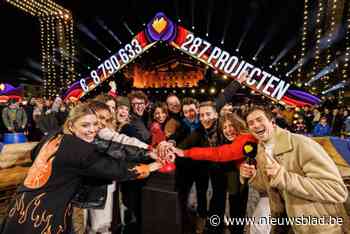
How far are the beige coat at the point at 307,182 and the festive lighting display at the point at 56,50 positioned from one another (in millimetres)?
18228

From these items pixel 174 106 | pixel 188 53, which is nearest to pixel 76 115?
pixel 174 106

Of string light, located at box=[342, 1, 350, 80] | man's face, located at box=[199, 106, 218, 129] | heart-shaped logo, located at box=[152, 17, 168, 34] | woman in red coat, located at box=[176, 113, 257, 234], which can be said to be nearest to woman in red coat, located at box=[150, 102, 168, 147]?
woman in red coat, located at box=[176, 113, 257, 234]

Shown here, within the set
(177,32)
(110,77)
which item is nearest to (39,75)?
(110,77)

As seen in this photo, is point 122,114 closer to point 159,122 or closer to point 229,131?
point 159,122

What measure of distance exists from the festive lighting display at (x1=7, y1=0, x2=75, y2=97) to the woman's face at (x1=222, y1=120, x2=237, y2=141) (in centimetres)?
1704

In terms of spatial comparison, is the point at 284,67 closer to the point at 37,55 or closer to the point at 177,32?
the point at 177,32

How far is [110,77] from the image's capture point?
13570 millimetres

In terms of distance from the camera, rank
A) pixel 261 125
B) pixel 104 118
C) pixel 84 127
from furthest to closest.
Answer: pixel 104 118
pixel 261 125
pixel 84 127

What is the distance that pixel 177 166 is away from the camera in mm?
3762

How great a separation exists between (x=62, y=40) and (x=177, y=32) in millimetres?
10896

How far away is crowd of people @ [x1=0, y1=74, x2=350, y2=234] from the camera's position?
1812 mm

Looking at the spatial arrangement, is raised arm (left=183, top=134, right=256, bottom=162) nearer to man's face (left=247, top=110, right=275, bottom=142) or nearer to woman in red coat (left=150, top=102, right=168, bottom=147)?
man's face (left=247, top=110, right=275, bottom=142)

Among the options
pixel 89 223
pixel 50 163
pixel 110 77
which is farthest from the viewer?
pixel 110 77

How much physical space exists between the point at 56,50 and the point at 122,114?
56.5 feet
